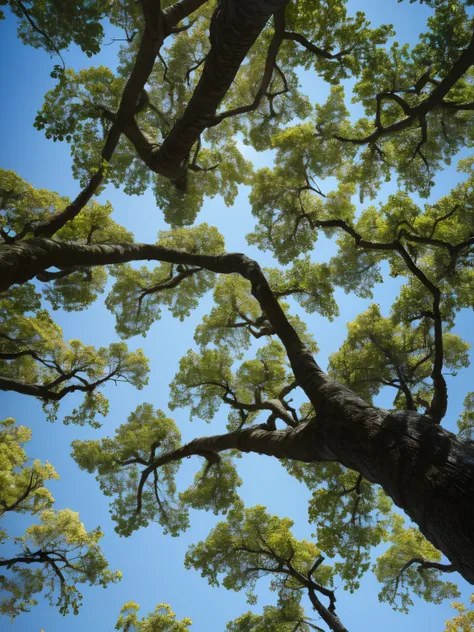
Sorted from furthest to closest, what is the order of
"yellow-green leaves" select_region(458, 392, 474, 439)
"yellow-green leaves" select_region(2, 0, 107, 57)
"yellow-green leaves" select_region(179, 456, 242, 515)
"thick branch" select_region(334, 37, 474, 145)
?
"yellow-green leaves" select_region(179, 456, 242, 515) → "yellow-green leaves" select_region(458, 392, 474, 439) → "thick branch" select_region(334, 37, 474, 145) → "yellow-green leaves" select_region(2, 0, 107, 57)

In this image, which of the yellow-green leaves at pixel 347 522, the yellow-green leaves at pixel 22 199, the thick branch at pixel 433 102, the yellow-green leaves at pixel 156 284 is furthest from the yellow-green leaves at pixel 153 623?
the thick branch at pixel 433 102

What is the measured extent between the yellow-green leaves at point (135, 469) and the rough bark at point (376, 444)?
193 inches

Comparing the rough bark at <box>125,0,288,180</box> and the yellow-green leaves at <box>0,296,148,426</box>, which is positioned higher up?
the yellow-green leaves at <box>0,296,148,426</box>

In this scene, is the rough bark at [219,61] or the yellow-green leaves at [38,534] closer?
the rough bark at [219,61]

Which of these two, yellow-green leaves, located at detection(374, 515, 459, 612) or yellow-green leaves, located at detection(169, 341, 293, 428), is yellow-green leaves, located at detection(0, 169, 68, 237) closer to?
yellow-green leaves, located at detection(169, 341, 293, 428)

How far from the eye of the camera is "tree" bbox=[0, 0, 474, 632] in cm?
793

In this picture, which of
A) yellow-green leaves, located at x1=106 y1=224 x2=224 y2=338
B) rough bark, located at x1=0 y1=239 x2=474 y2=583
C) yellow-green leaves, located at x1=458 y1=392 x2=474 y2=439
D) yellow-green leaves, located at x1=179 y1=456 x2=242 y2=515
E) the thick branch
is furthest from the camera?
yellow-green leaves, located at x1=106 y1=224 x2=224 y2=338

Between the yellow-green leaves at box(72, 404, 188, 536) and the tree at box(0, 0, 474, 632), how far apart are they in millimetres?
66

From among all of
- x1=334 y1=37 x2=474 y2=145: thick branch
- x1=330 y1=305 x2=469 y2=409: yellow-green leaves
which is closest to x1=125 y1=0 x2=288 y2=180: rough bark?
x1=334 y1=37 x2=474 y2=145: thick branch

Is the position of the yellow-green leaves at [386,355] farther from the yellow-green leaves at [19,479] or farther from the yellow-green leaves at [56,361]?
the yellow-green leaves at [19,479]

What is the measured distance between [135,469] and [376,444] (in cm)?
961

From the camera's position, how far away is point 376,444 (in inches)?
118

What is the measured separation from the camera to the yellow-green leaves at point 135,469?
10.2 metres

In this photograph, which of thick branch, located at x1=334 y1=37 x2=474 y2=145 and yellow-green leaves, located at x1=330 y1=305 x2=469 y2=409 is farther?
yellow-green leaves, located at x1=330 y1=305 x2=469 y2=409
